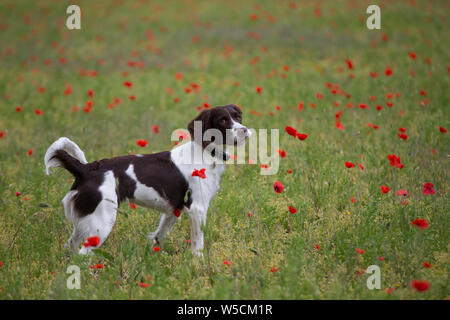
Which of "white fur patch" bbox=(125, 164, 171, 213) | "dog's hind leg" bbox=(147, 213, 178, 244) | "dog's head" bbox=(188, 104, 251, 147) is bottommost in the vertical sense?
"dog's hind leg" bbox=(147, 213, 178, 244)

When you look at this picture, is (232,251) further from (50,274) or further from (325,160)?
(325,160)

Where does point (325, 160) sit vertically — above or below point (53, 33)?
below

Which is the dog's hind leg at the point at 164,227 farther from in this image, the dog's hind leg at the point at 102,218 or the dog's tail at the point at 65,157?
→ the dog's tail at the point at 65,157

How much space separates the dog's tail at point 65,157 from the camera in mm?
3448

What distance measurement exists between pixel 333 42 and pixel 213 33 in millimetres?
3715

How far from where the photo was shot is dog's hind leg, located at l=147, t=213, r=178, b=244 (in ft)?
13.5

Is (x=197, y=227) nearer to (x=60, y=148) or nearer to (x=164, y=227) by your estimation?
(x=164, y=227)

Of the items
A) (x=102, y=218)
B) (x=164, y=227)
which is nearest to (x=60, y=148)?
(x=102, y=218)

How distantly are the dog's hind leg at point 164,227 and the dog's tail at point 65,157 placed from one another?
0.92 m

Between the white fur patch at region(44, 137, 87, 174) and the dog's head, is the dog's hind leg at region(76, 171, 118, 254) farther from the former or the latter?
the dog's head

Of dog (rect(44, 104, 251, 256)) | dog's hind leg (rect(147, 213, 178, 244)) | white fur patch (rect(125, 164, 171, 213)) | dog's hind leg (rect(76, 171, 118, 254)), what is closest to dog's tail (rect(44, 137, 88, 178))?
dog (rect(44, 104, 251, 256))
